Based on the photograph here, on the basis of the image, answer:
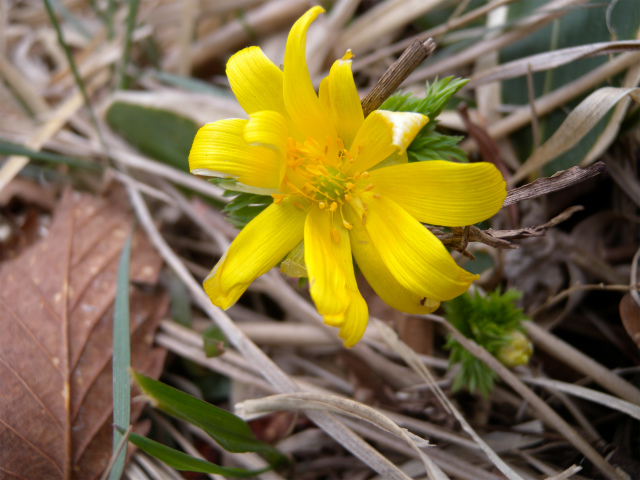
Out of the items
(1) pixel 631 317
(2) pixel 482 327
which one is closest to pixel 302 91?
(2) pixel 482 327

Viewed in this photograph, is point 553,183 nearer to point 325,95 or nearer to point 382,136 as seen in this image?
point 382,136

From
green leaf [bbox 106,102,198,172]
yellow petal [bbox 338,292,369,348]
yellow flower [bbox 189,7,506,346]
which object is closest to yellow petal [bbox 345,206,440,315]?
yellow flower [bbox 189,7,506,346]

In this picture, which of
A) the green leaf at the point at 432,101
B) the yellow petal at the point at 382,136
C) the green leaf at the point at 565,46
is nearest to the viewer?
the yellow petal at the point at 382,136

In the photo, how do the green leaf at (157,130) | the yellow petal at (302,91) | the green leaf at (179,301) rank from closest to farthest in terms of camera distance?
1. the yellow petal at (302,91)
2. the green leaf at (179,301)
3. the green leaf at (157,130)

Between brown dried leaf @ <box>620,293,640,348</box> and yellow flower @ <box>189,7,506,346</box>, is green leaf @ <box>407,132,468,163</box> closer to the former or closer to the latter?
yellow flower @ <box>189,7,506,346</box>

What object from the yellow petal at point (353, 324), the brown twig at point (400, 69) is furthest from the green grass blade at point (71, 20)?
the yellow petal at point (353, 324)

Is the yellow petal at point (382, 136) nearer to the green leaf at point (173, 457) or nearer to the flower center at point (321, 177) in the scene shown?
the flower center at point (321, 177)
